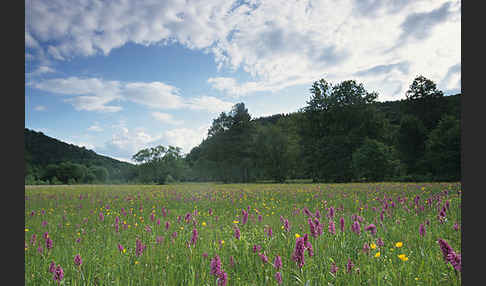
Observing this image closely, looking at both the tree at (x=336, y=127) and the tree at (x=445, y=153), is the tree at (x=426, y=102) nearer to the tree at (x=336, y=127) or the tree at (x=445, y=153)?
the tree at (x=336, y=127)

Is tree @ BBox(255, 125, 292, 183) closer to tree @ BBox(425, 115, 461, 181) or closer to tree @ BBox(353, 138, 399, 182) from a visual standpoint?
tree @ BBox(353, 138, 399, 182)

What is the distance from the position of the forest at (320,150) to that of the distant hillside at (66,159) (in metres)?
0.14

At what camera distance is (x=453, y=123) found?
94.4ft

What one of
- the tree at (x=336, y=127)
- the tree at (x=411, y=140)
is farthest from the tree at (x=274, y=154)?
the tree at (x=411, y=140)

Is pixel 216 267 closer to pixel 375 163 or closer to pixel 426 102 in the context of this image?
pixel 375 163

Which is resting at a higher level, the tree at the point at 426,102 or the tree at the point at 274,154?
the tree at the point at 426,102

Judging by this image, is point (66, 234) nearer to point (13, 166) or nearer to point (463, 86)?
point (13, 166)

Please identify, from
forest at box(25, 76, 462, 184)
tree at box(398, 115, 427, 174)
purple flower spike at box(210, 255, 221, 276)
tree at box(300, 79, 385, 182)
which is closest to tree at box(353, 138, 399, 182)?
forest at box(25, 76, 462, 184)

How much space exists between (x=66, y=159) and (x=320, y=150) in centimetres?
3986

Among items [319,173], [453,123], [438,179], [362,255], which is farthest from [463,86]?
[319,173]

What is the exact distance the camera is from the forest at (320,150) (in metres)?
31.4

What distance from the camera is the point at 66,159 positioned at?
3547cm

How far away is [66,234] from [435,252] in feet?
22.5

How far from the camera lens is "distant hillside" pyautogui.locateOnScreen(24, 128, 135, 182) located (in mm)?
28683
